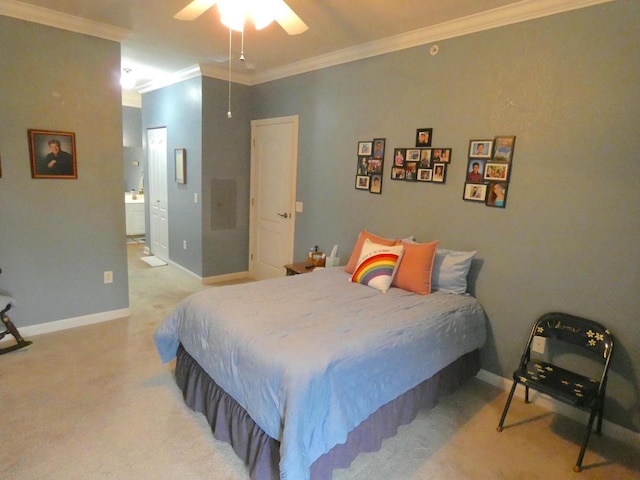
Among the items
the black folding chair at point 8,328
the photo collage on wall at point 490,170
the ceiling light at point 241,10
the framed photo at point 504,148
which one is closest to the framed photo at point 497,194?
the photo collage on wall at point 490,170

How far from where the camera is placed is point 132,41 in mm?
3443

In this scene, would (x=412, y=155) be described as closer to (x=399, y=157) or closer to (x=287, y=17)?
(x=399, y=157)

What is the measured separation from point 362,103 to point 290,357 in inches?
102

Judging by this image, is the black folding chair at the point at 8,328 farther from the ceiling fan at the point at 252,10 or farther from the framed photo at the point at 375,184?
the framed photo at the point at 375,184

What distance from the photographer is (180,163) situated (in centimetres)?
485

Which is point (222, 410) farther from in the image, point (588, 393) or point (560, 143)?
point (560, 143)

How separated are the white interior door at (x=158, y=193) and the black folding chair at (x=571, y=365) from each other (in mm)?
4841

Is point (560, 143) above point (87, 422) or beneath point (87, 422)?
above

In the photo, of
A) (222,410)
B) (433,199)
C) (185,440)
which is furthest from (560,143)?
(185,440)

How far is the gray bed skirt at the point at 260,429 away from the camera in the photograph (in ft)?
5.53

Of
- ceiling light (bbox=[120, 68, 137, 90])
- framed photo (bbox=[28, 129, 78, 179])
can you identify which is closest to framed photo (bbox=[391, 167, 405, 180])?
framed photo (bbox=[28, 129, 78, 179])

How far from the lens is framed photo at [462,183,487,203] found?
2702 millimetres

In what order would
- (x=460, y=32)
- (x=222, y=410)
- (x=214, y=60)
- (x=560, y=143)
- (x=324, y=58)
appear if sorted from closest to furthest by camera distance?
(x=222, y=410), (x=560, y=143), (x=460, y=32), (x=324, y=58), (x=214, y=60)

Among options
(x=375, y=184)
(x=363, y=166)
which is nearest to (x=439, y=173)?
(x=375, y=184)
